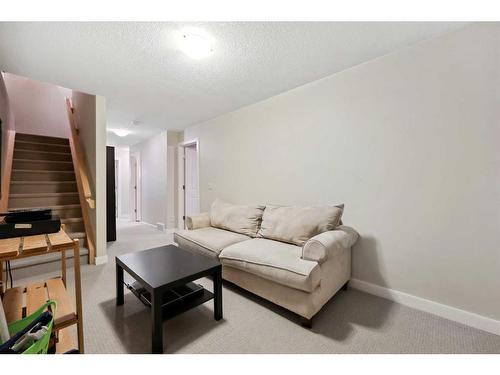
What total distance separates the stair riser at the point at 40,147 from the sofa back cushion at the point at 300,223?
→ 428 centimetres

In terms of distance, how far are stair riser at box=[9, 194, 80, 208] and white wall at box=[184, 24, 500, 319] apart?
11.5 feet

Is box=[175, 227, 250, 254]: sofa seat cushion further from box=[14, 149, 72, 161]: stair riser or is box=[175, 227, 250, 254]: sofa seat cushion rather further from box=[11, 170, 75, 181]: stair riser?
box=[14, 149, 72, 161]: stair riser

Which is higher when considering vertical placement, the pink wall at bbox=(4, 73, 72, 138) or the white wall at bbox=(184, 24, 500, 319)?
the pink wall at bbox=(4, 73, 72, 138)

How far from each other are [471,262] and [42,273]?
13.8 feet

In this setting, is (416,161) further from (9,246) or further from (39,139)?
(39,139)

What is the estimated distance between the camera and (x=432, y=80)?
1.75 metres

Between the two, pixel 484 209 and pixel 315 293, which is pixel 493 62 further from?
pixel 315 293

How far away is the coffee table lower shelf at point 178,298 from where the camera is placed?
1536mm

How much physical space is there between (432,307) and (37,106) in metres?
7.13

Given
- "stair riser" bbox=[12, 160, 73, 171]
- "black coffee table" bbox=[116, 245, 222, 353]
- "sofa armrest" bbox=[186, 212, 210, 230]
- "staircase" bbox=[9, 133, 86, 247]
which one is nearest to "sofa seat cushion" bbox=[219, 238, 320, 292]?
"black coffee table" bbox=[116, 245, 222, 353]

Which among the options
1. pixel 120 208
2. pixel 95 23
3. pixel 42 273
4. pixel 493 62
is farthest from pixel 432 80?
pixel 120 208

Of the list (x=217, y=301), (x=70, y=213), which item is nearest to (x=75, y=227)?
(x=70, y=213)

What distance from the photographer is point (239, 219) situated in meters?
2.75

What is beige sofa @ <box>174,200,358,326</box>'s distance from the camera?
1.59 m
